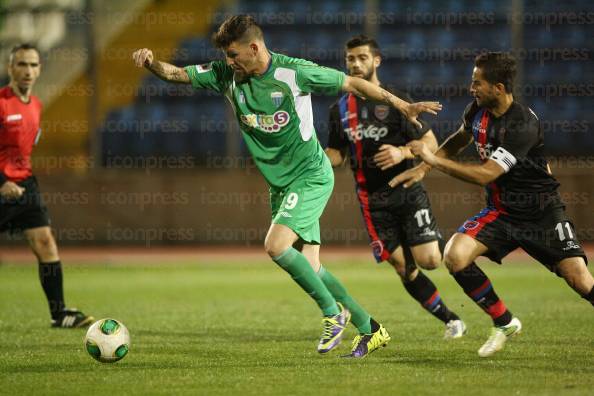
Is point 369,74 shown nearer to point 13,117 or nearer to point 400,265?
point 400,265

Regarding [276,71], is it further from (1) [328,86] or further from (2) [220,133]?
(2) [220,133]

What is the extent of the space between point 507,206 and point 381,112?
179cm

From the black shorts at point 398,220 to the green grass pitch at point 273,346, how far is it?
784mm

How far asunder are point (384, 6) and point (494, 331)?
1645 cm

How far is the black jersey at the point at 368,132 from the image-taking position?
8.47m

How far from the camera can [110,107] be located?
23438 millimetres

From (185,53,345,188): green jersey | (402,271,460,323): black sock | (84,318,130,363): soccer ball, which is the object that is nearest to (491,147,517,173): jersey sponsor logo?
(185,53,345,188): green jersey

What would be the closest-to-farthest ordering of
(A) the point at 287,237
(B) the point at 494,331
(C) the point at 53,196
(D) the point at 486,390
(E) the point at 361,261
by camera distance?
1. (D) the point at 486,390
2. (A) the point at 287,237
3. (B) the point at 494,331
4. (E) the point at 361,261
5. (C) the point at 53,196

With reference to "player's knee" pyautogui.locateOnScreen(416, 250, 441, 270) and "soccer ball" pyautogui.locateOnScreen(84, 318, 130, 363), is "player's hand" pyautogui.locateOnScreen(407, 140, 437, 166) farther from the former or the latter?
"soccer ball" pyautogui.locateOnScreen(84, 318, 130, 363)

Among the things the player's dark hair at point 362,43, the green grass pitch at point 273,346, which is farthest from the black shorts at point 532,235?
the player's dark hair at point 362,43

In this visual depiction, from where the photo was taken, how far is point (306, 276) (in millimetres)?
6617

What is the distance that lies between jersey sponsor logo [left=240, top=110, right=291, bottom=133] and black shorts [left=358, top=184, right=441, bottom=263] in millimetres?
2015

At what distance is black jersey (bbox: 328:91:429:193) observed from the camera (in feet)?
27.8

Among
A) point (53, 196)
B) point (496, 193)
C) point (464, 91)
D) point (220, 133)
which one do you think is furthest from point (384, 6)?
point (496, 193)
